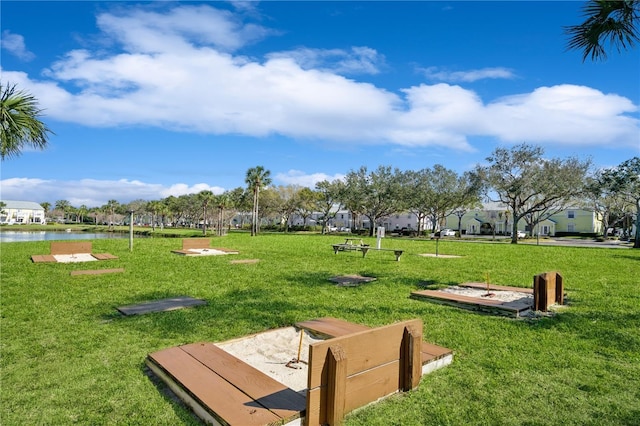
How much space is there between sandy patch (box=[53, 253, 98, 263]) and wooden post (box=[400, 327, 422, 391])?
11992 millimetres

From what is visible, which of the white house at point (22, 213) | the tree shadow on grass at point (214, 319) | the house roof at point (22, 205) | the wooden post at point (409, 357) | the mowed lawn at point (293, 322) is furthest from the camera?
the house roof at point (22, 205)

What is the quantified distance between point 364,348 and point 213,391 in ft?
4.40

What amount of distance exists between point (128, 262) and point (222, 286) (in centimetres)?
535

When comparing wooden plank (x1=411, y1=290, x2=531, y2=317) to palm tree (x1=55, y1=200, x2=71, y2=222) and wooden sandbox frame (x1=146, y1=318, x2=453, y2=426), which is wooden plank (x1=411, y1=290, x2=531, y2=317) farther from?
palm tree (x1=55, y1=200, x2=71, y2=222)

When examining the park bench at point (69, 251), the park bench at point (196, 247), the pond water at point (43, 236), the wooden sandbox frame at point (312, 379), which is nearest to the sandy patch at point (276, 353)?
the wooden sandbox frame at point (312, 379)

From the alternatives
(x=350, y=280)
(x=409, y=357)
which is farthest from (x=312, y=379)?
(x=350, y=280)

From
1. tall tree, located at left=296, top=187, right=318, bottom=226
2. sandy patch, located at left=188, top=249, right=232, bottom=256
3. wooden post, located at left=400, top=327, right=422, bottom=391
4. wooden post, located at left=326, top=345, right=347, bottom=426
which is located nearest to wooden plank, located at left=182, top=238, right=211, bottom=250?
sandy patch, located at left=188, top=249, right=232, bottom=256

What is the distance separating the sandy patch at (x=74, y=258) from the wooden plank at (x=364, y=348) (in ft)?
39.3

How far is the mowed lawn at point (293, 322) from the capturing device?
10.9ft

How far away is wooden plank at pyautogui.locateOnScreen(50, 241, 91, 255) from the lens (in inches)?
530

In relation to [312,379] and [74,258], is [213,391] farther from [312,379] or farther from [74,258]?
[74,258]

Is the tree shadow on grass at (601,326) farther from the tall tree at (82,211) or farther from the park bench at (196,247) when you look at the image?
the tall tree at (82,211)

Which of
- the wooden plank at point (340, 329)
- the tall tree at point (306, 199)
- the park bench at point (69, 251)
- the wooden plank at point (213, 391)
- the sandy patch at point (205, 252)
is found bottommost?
the wooden plank at point (340, 329)

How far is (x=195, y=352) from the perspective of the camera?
4.29 m
